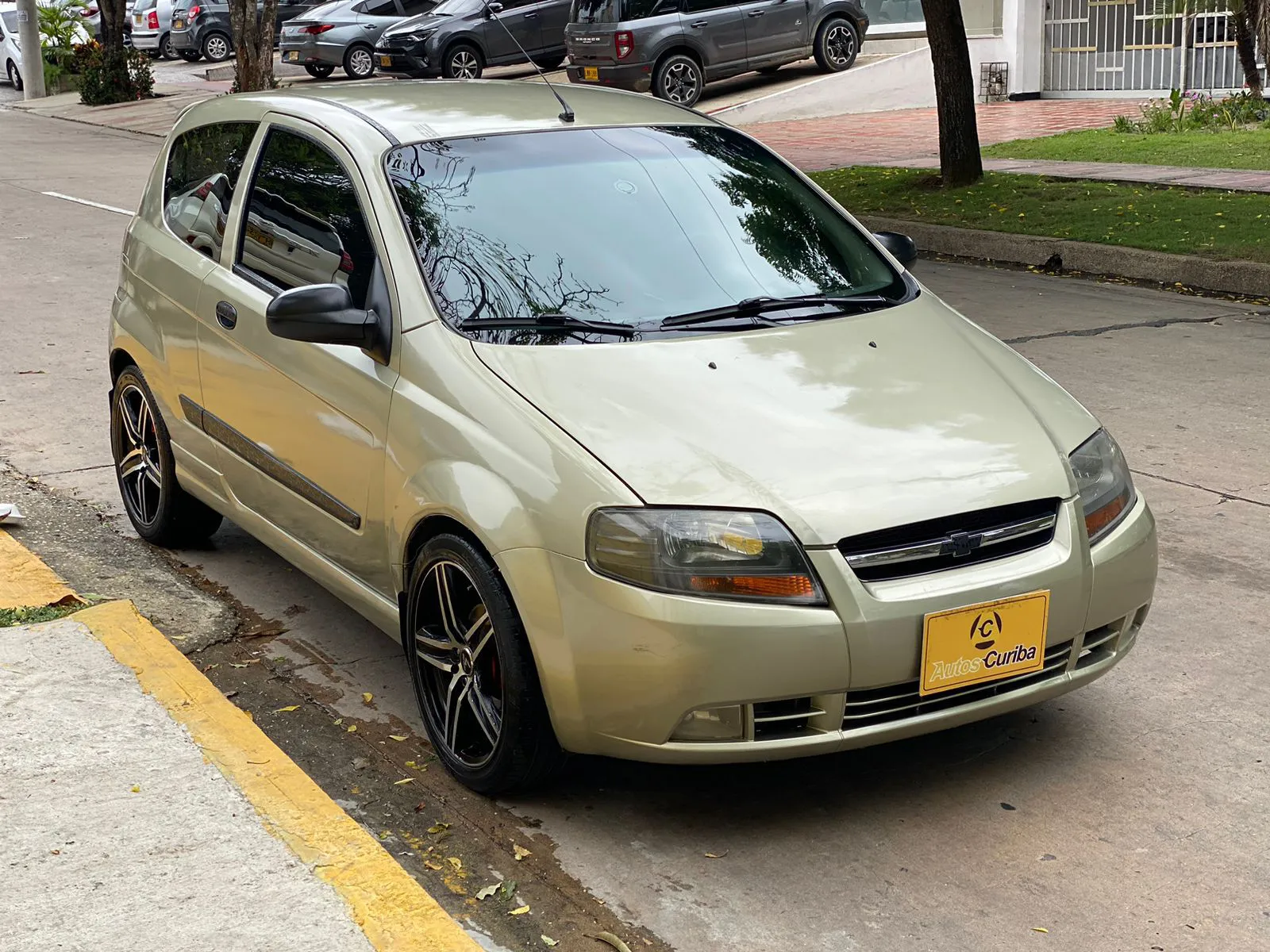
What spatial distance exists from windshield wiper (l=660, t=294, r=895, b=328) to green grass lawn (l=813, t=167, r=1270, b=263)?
261 inches

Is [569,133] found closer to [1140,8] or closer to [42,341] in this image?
[42,341]

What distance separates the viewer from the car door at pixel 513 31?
87.0 feet

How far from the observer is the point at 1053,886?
11.1ft

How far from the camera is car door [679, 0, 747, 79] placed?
2306cm

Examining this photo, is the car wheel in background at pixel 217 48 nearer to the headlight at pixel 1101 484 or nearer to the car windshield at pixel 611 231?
the car windshield at pixel 611 231

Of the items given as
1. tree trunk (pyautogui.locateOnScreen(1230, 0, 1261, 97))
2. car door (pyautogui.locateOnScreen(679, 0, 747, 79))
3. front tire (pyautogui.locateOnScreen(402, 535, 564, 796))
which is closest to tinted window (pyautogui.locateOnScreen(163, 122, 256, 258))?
front tire (pyautogui.locateOnScreen(402, 535, 564, 796))

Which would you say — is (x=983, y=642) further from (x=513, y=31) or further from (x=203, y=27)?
(x=203, y=27)

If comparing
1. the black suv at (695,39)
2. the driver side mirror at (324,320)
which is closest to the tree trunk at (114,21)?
the black suv at (695,39)

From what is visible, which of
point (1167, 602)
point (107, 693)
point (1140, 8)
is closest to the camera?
point (107, 693)

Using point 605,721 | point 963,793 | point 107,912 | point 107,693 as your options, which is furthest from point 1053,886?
point 107,693

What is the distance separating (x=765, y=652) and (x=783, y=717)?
19 cm

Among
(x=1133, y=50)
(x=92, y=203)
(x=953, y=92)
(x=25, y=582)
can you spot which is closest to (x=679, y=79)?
(x=1133, y=50)

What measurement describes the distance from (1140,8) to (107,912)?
22.7 metres

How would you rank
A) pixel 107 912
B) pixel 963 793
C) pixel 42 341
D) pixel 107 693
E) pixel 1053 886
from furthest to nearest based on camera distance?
pixel 42 341
pixel 107 693
pixel 963 793
pixel 1053 886
pixel 107 912
